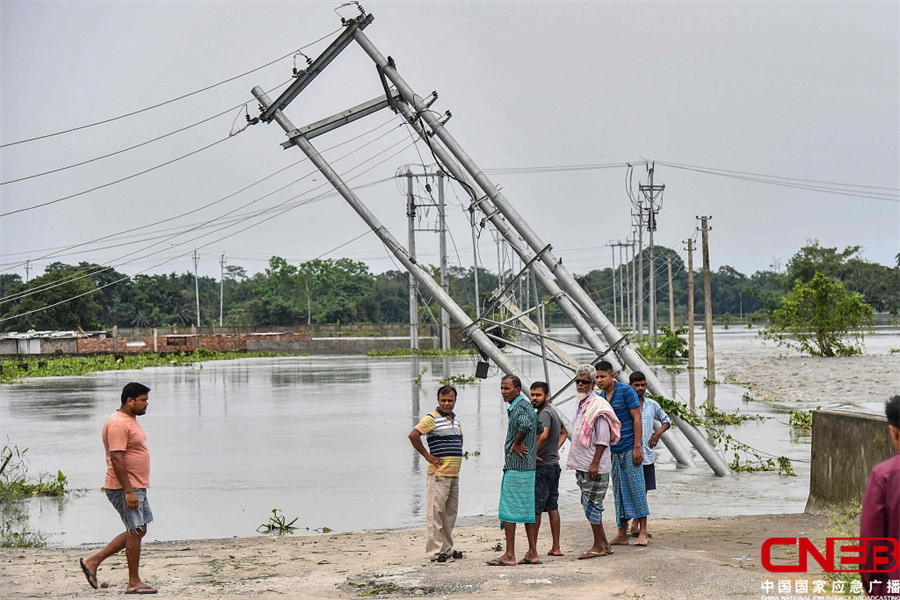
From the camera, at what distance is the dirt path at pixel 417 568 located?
7.67 m

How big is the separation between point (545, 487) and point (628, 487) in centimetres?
90

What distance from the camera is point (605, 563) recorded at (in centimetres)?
857

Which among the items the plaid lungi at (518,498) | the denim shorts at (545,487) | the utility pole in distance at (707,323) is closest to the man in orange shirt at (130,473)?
the plaid lungi at (518,498)

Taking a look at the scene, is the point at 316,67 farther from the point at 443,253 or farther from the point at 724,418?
the point at 443,253

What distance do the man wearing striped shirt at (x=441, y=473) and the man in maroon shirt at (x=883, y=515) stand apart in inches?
196

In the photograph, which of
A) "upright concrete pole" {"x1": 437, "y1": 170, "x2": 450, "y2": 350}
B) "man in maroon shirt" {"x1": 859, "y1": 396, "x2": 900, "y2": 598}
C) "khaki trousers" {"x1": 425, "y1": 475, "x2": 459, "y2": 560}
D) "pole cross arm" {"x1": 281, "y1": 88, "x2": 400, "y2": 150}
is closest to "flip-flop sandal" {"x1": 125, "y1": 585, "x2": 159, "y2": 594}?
"khaki trousers" {"x1": 425, "y1": 475, "x2": 459, "y2": 560}

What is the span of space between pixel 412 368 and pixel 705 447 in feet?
110

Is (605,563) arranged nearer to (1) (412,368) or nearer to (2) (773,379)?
(2) (773,379)

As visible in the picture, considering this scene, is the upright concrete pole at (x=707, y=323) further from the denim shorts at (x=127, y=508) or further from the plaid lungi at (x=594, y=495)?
the denim shorts at (x=127, y=508)

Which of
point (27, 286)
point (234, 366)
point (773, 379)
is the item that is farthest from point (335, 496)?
point (27, 286)

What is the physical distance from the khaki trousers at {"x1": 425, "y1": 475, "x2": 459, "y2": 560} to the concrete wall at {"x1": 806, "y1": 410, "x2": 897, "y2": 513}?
4.26m

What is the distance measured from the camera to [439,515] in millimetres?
9141

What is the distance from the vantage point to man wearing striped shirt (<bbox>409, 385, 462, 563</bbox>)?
9.12 m

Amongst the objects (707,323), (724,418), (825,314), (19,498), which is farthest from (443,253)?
(19,498)
